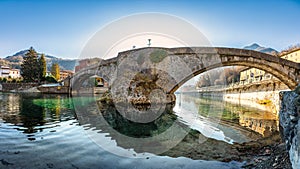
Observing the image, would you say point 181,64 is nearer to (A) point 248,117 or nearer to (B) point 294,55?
(A) point 248,117

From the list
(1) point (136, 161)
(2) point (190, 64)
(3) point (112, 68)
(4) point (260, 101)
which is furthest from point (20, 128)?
(4) point (260, 101)

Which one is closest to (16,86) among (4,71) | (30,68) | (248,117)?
(30,68)

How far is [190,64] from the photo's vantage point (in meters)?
18.0

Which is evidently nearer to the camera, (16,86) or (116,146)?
(116,146)

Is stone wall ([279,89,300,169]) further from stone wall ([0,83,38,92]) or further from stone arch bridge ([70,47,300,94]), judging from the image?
stone wall ([0,83,38,92])

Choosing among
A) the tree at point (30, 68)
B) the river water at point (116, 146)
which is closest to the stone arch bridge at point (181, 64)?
the river water at point (116, 146)

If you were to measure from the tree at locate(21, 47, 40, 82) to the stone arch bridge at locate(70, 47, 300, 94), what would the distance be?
1464 inches

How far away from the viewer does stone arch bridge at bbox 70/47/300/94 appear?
17.3 m

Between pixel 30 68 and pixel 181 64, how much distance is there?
43.5m

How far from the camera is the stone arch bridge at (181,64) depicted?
56.7 feet

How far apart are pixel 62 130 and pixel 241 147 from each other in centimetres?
641

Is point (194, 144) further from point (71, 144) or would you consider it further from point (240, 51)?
point (240, 51)

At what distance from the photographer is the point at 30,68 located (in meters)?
49.2

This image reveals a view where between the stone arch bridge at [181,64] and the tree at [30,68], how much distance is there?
37184 mm
